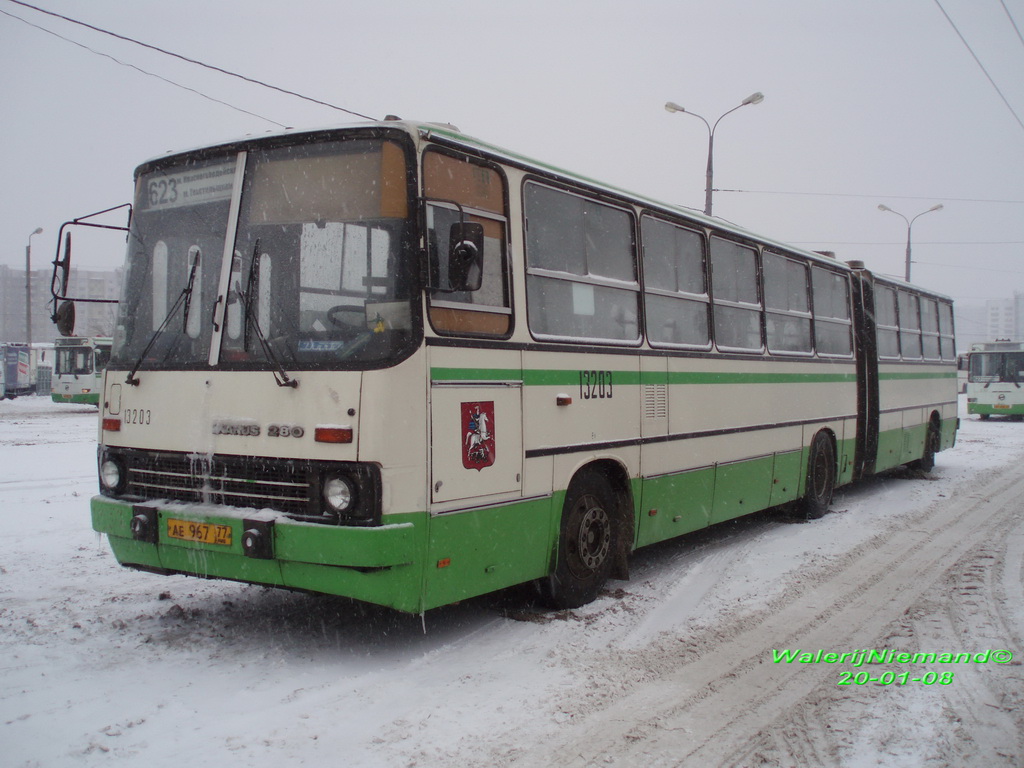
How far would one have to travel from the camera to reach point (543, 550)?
5875 mm

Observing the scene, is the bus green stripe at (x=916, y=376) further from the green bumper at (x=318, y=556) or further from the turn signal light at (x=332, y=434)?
the turn signal light at (x=332, y=434)

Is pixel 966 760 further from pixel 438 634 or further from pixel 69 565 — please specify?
pixel 69 565

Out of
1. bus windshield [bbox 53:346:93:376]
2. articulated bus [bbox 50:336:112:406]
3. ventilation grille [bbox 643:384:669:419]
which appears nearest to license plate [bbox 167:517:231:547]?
ventilation grille [bbox 643:384:669:419]

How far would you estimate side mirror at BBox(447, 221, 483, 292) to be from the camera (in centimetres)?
487

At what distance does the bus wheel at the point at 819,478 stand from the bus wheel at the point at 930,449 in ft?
15.5

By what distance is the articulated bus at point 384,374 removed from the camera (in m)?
4.80

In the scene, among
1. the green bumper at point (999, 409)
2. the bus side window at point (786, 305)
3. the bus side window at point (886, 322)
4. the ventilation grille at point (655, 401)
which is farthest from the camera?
the green bumper at point (999, 409)

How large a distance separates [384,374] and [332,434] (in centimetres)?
42

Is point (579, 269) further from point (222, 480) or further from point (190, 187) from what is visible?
point (222, 480)

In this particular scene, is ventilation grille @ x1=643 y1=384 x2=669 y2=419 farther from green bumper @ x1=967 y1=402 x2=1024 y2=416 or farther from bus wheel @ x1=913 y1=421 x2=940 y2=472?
green bumper @ x1=967 y1=402 x2=1024 y2=416

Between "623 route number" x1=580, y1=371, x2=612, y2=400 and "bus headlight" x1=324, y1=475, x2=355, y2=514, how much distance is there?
2119mm

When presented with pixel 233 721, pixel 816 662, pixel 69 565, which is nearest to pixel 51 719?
pixel 233 721

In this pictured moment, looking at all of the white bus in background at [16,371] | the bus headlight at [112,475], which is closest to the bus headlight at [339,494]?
the bus headlight at [112,475]

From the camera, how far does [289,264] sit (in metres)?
5.05
